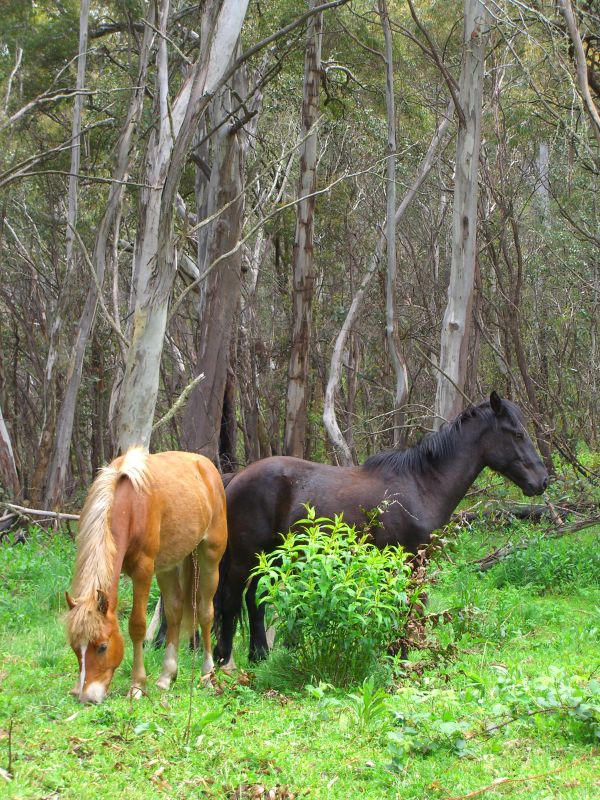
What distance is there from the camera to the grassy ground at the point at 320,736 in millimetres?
4629

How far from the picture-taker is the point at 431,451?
8484 mm

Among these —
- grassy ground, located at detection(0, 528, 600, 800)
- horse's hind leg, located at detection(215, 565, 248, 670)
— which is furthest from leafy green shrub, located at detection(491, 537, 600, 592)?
horse's hind leg, located at detection(215, 565, 248, 670)

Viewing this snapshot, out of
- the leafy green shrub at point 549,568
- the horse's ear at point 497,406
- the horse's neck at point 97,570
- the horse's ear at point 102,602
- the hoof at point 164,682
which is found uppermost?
the horse's ear at point 497,406

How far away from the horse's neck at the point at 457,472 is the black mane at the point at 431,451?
5 centimetres

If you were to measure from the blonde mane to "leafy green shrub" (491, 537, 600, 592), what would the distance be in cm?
536

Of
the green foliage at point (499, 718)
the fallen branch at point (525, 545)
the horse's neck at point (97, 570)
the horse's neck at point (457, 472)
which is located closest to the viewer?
the green foliage at point (499, 718)

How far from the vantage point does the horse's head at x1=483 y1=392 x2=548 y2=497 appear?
8578 mm

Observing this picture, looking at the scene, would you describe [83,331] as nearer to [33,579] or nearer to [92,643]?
[33,579]

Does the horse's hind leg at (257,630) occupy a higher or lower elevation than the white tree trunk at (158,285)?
lower

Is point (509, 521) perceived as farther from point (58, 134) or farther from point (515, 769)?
point (58, 134)

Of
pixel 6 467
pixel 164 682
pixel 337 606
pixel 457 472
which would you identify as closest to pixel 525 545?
pixel 457 472

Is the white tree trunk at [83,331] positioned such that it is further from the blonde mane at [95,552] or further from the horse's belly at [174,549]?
the blonde mane at [95,552]

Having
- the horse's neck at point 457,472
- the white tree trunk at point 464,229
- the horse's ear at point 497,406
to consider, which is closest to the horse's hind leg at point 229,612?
the horse's neck at point 457,472

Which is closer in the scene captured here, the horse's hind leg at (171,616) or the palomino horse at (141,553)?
the palomino horse at (141,553)
